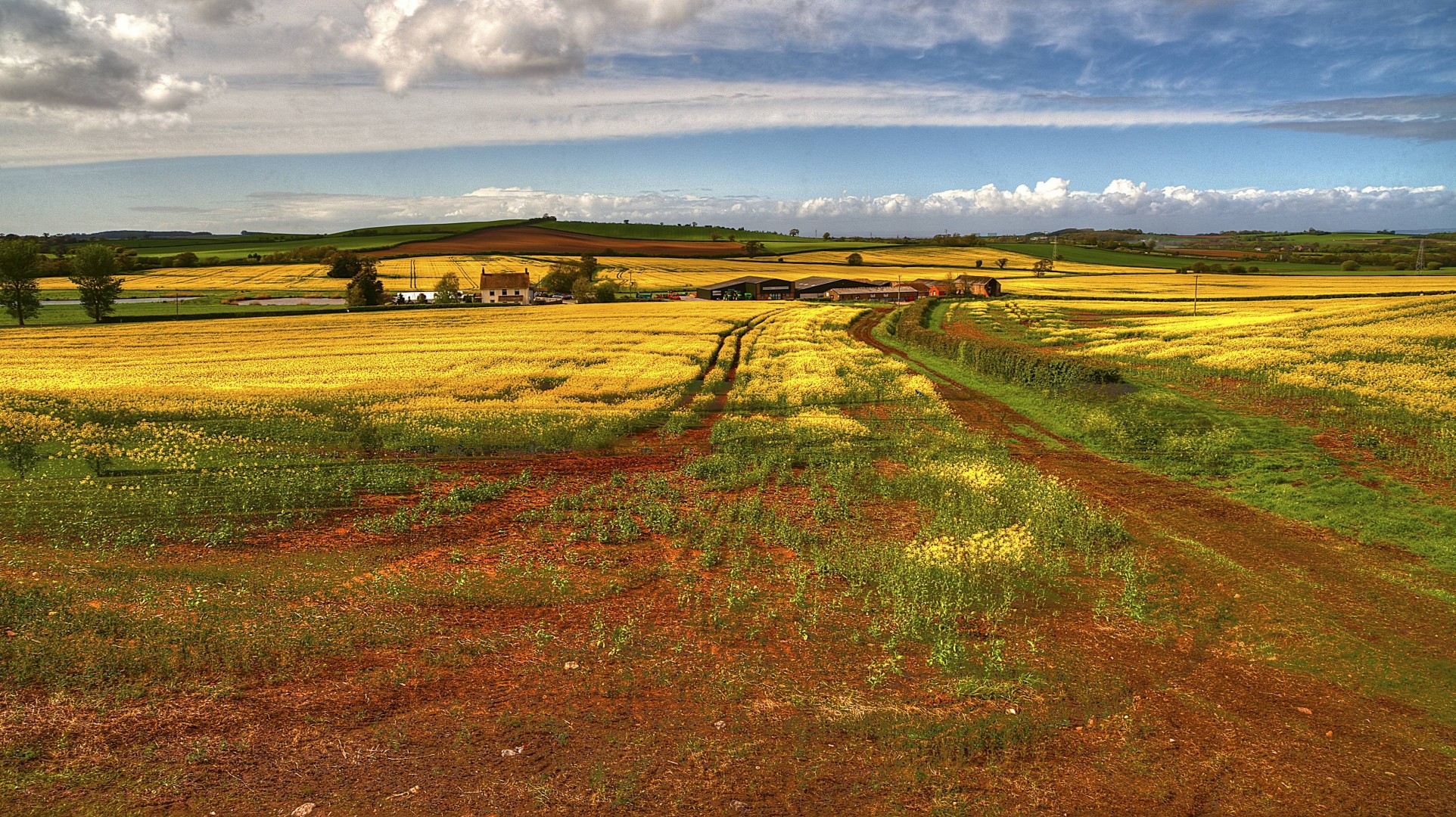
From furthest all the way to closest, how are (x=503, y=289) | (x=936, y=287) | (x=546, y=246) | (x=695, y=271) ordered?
(x=546, y=246), (x=695, y=271), (x=936, y=287), (x=503, y=289)

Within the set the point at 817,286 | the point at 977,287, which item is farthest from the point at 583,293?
the point at 977,287

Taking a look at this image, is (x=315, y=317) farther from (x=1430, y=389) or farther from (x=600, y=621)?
(x=1430, y=389)

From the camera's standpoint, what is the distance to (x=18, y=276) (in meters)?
60.5

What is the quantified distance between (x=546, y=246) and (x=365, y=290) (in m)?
82.6

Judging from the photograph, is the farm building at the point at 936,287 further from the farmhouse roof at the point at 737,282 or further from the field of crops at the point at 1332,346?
the field of crops at the point at 1332,346

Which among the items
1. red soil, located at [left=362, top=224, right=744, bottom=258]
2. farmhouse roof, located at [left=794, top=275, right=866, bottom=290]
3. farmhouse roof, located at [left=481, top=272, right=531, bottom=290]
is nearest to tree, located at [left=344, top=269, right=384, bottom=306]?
farmhouse roof, located at [left=481, top=272, right=531, bottom=290]

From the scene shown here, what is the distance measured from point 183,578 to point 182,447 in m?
10.5

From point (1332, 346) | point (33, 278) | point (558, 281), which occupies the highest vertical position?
point (558, 281)

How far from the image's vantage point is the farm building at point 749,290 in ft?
350

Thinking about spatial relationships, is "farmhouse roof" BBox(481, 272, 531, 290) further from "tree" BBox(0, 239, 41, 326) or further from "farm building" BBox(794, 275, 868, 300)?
"tree" BBox(0, 239, 41, 326)

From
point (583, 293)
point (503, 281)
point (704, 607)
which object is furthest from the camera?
point (503, 281)

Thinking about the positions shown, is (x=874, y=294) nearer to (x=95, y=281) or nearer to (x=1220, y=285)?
(x=1220, y=285)

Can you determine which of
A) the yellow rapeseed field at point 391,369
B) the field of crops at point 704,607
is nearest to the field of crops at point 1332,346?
the field of crops at point 704,607

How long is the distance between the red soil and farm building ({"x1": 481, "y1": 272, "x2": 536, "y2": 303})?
42.3 meters
